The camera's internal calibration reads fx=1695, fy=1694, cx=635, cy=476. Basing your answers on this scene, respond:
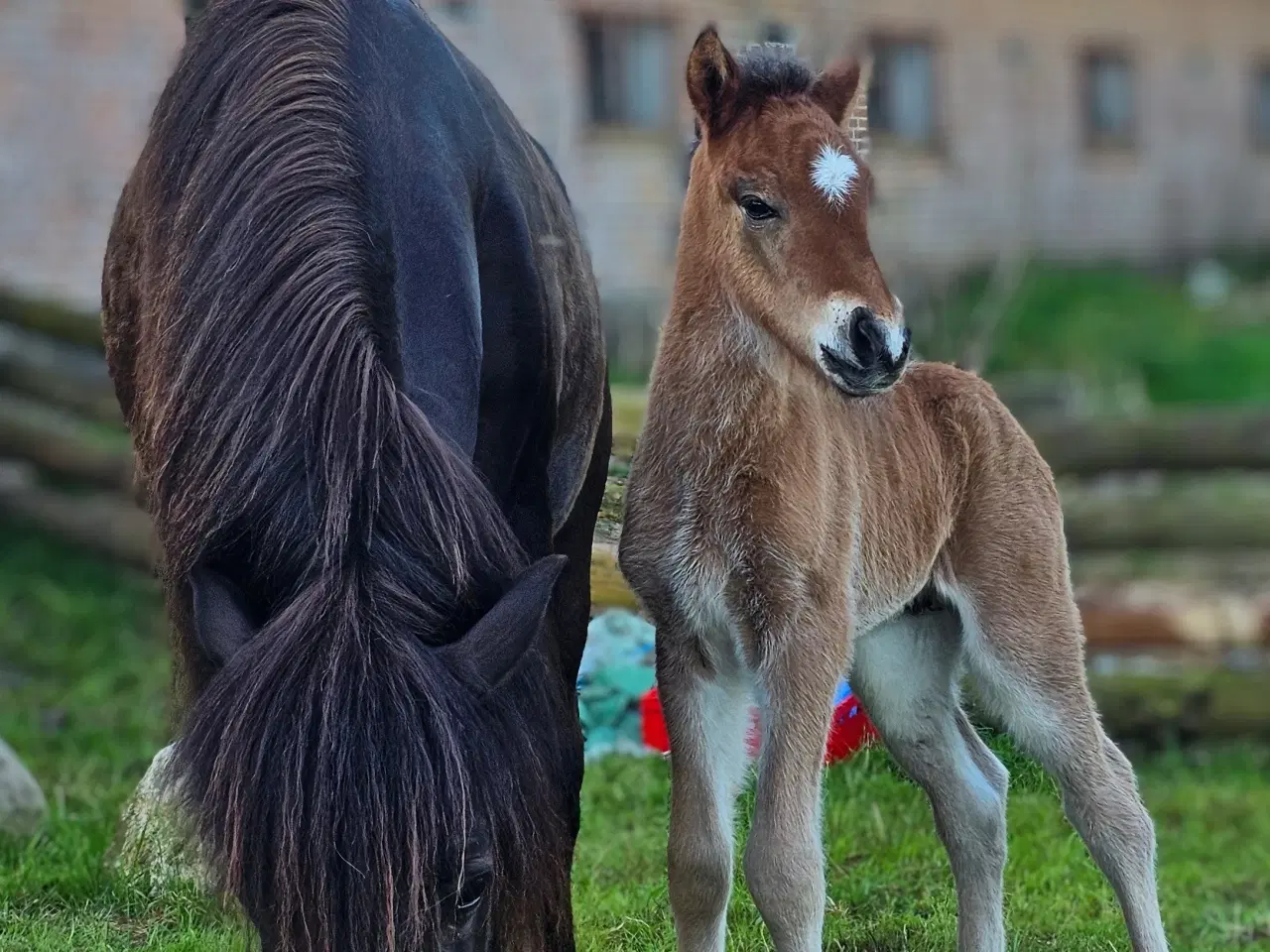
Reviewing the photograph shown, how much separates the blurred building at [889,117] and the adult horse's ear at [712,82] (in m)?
4.17

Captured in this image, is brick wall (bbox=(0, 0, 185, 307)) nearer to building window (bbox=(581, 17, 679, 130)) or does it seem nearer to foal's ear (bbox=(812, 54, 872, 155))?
building window (bbox=(581, 17, 679, 130))

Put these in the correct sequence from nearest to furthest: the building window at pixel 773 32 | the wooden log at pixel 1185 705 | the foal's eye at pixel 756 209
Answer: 1. the foal's eye at pixel 756 209
2. the wooden log at pixel 1185 705
3. the building window at pixel 773 32

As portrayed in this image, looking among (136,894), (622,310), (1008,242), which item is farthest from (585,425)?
(1008,242)

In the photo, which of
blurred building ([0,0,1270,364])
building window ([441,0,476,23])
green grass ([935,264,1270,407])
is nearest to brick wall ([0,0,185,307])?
blurred building ([0,0,1270,364])

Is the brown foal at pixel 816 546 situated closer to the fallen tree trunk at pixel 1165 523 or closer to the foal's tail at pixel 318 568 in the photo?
the foal's tail at pixel 318 568

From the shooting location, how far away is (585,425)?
4254 millimetres

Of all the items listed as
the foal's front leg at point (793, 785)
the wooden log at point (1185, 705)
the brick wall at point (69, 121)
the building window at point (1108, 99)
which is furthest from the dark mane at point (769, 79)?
the building window at point (1108, 99)

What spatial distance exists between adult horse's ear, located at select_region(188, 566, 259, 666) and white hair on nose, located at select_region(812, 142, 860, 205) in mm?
1402

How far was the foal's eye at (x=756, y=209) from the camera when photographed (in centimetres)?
347

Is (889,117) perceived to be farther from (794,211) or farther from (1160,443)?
(794,211)

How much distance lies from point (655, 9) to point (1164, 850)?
1033cm

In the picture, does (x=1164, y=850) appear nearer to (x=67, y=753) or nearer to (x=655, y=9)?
(x=67, y=753)

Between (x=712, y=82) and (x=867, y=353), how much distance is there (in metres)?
0.72

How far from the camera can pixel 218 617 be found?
8.98 feet
